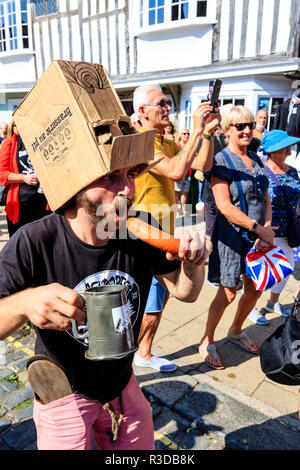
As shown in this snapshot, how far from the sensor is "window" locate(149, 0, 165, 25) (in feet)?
32.2

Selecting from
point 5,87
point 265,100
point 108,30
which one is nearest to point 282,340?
point 265,100

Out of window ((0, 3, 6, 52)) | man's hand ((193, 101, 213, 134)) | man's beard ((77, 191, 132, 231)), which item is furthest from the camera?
window ((0, 3, 6, 52))

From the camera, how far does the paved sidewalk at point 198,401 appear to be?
2398 millimetres

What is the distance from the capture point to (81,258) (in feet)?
5.11

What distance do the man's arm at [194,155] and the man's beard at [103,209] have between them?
1.24 m

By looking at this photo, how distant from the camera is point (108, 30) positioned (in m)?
10.9

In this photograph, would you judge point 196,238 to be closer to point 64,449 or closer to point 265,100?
point 64,449

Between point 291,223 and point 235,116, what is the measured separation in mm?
1305

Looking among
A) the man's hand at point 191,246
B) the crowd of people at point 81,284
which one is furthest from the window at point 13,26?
the man's hand at point 191,246

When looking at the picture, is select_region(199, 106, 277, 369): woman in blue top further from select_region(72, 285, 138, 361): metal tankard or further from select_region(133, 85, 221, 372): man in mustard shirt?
select_region(72, 285, 138, 361): metal tankard

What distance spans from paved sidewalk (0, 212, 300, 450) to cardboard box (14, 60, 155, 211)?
1.87m

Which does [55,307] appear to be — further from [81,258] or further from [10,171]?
[10,171]

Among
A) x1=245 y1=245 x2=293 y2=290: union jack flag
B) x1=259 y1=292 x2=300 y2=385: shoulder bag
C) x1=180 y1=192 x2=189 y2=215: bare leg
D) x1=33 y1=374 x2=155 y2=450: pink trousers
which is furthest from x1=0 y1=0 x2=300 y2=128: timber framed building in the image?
x1=33 y1=374 x2=155 y2=450: pink trousers

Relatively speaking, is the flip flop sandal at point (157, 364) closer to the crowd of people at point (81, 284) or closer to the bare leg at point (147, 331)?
the bare leg at point (147, 331)
